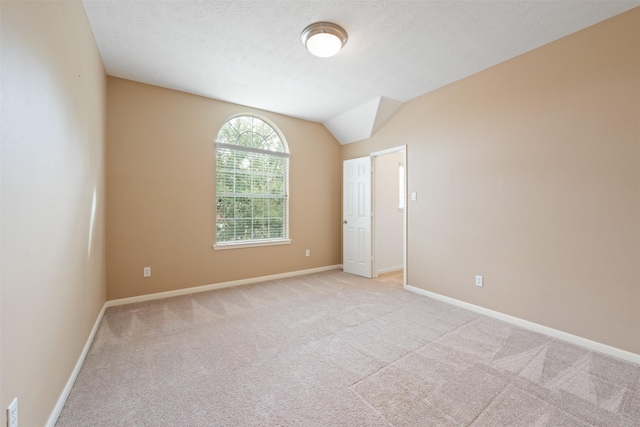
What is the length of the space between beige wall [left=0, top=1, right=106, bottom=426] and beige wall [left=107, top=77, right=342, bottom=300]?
103cm

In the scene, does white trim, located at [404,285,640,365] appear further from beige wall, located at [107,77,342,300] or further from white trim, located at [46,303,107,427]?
white trim, located at [46,303,107,427]

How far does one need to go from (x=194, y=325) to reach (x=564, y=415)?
2879 millimetres

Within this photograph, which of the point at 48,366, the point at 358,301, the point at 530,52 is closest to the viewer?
the point at 48,366

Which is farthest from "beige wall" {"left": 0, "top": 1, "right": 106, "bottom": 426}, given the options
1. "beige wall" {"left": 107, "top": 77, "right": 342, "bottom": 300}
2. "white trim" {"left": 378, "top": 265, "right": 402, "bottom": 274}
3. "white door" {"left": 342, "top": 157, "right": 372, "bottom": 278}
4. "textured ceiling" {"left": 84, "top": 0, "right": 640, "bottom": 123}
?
"white trim" {"left": 378, "top": 265, "right": 402, "bottom": 274}

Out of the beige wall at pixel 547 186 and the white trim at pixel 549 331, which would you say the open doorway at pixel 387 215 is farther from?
the white trim at pixel 549 331

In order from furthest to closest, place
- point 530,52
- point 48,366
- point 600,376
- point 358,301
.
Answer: point 358,301
point 530,52
point 600,376
point 48,366

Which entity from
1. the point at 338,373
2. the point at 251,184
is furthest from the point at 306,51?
the point at 338,373

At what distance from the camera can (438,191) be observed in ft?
11.1

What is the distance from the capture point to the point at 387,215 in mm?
4883

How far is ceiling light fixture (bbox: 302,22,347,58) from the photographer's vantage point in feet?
7.33

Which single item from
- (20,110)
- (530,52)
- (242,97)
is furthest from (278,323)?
(530,52)

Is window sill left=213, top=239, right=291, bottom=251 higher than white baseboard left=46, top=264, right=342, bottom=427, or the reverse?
window sill left=213, top=239, right=291, bottom=251

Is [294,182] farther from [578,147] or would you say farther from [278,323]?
[578,147]

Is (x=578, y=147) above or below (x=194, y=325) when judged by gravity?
above
